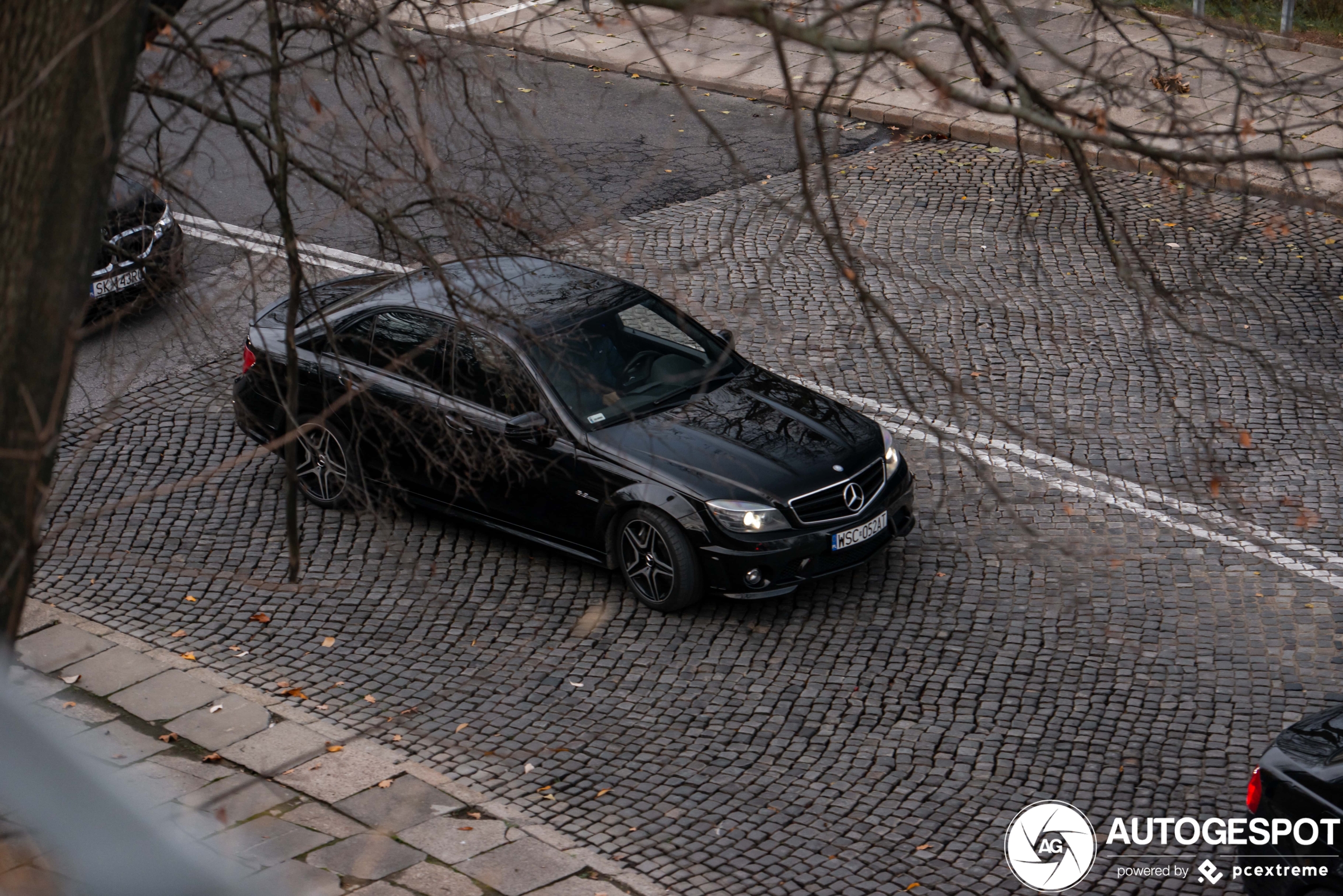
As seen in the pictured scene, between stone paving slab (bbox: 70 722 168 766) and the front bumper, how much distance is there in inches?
123

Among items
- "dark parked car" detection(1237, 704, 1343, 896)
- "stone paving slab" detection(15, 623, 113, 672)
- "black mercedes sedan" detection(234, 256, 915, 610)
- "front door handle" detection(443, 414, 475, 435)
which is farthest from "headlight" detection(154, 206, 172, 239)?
"dark parked car" detection(1237, 704, 1343, 896)

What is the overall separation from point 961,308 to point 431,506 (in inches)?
203

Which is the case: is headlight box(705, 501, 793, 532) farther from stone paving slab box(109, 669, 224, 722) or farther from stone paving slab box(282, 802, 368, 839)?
stone paving slab box(109, 669, 224, 722)

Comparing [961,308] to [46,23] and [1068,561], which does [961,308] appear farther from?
[46,23]

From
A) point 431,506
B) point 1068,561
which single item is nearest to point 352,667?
point 431,506

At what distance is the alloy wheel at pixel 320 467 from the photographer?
9289 mm

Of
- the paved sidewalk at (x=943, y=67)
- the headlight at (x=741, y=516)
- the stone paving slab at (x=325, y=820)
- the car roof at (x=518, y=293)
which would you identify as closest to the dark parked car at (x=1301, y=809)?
the headlight at (x=741, y=516)

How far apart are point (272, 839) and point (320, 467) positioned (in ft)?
11.4

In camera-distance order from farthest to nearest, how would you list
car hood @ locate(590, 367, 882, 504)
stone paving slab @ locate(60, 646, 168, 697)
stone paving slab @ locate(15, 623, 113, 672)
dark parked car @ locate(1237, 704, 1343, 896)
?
car hood @ locate(590, 367, 882, 504)
stone paving slab @ locate(15, 623, 113, 672)
stone paving slab @ locate(60, 646, 168, 697)
dark parked car @ locate(1237, 704, 1343, 896)

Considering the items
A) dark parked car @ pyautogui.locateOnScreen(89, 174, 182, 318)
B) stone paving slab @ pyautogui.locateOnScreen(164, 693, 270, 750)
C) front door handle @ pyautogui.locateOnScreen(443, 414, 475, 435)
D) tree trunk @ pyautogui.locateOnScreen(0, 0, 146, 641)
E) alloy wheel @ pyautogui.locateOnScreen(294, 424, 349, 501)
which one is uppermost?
tree trunk @ pyautogui.locateOnScreen(0, 0, 146, 641)

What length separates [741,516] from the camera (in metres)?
7.95

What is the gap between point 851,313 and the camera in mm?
11695

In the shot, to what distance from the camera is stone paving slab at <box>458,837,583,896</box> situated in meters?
6.19

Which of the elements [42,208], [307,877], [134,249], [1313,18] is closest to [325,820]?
[307,877]
